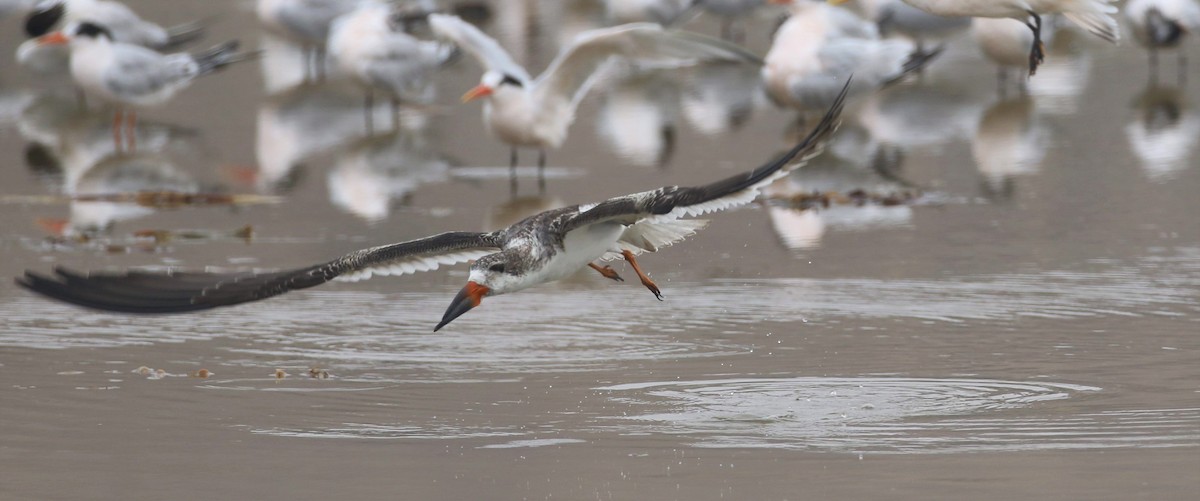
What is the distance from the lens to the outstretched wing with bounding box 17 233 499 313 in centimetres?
775

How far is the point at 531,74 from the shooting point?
2256cm

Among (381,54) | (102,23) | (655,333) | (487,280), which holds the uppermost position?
(102,23)

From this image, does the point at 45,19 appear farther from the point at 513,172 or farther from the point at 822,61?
the point at 822,61

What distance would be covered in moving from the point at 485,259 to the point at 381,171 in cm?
790

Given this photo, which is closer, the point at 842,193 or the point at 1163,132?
the point at 842,193

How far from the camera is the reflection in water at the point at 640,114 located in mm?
16453

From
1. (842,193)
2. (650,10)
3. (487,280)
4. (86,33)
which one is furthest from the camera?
(650,10)

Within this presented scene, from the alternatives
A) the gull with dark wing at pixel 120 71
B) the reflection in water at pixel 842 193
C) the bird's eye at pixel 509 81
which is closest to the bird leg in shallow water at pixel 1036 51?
the reflection in water at pixel 842 193

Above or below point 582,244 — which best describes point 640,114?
above

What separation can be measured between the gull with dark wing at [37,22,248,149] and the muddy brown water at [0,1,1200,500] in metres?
0.40

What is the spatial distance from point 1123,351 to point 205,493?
4.21 meters

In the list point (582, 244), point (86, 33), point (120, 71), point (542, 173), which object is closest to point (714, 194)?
point (582, 244)

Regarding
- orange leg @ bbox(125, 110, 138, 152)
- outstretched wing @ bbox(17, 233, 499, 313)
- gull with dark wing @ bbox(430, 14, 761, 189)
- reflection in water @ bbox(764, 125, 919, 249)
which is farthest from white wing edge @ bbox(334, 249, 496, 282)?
orange leg @ bbox(125, 110, 138, 152)

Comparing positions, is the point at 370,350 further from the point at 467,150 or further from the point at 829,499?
the point at 467,150
